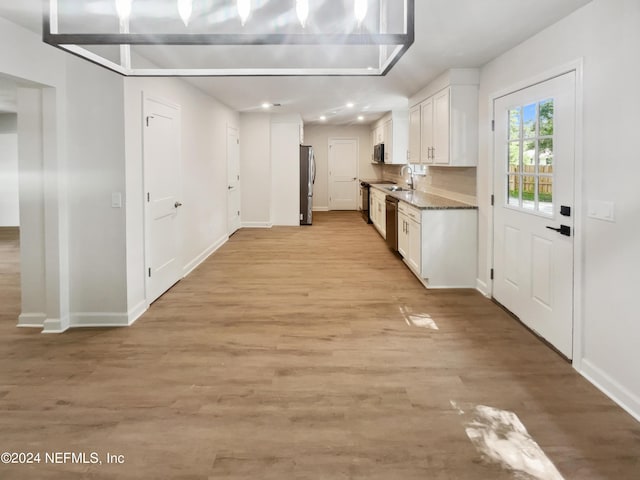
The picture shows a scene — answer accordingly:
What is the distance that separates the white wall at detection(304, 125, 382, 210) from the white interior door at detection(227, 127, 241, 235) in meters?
3.98

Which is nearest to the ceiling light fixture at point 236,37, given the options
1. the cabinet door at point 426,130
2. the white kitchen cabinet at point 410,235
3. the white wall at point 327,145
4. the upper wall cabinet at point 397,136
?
the cabinet door at point 426,130

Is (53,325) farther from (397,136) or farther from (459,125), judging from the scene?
(397,136)

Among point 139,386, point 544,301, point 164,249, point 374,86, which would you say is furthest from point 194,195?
point 544,301

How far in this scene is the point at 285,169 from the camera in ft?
33.8

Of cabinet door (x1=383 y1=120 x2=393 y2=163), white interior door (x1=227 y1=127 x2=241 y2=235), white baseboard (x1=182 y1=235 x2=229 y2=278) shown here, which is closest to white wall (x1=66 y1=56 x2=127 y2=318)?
white baseboard (x1=182 y1=235 x2=229 y2=278)

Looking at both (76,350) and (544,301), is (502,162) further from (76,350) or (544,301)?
(76,350)

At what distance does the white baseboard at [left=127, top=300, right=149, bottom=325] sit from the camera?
4109 mm

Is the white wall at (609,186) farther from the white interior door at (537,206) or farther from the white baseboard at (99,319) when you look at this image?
the white baseboard at (99,319)

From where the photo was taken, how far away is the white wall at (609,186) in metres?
2.55

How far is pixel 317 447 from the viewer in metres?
2.23

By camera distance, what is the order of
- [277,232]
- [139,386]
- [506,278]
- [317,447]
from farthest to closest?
[277,232], [506,278], [139,386], [317,447]

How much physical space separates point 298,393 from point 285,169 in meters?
7.92

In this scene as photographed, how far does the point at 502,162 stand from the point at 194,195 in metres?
3.85

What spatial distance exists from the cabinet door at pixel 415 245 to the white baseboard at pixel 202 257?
9.14 ft
